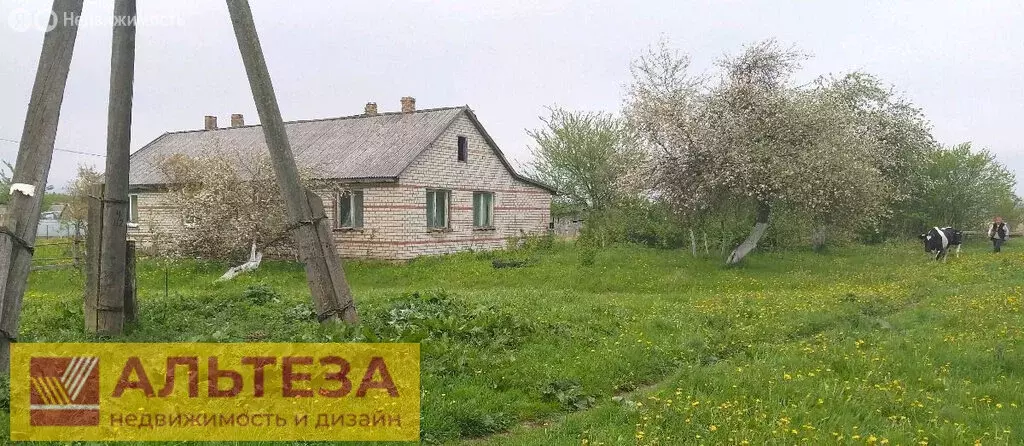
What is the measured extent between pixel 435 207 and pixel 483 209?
116 inches

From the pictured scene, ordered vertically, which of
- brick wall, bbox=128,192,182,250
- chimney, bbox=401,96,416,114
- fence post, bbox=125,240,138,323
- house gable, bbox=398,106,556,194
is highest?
chimney, bbox=401,96,416,114

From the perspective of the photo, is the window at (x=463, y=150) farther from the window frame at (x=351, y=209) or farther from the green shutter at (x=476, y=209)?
the window frame at (x=351, y=209)

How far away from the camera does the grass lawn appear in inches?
231

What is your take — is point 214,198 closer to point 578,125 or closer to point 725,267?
point 725,267

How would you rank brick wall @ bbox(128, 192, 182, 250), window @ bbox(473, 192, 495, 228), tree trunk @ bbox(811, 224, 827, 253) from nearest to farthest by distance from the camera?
window @ bbox(473, 192, 495, 228)
brick wall @ bbox(128, 192, 182, 250)
tree trunk @ bbox(811, 224, 827, 253)

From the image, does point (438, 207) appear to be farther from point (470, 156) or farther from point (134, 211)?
point (134, 211)

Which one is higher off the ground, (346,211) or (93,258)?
(346,211)

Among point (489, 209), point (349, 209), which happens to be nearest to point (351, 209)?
point (349, 209)

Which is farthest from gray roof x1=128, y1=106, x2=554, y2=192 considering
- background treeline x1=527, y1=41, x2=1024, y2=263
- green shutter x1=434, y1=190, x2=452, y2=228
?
background treeline x1=527, y1=41, x2=1024, y2=263

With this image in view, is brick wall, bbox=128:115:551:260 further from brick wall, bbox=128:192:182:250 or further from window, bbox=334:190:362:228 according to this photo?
window, bbox=334:190:362:228

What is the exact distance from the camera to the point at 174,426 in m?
5.26

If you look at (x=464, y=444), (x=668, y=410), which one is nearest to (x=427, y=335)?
(x=464, y=444)

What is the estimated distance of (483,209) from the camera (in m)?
27.1

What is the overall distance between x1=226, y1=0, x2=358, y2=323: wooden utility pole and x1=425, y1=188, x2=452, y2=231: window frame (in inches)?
645
